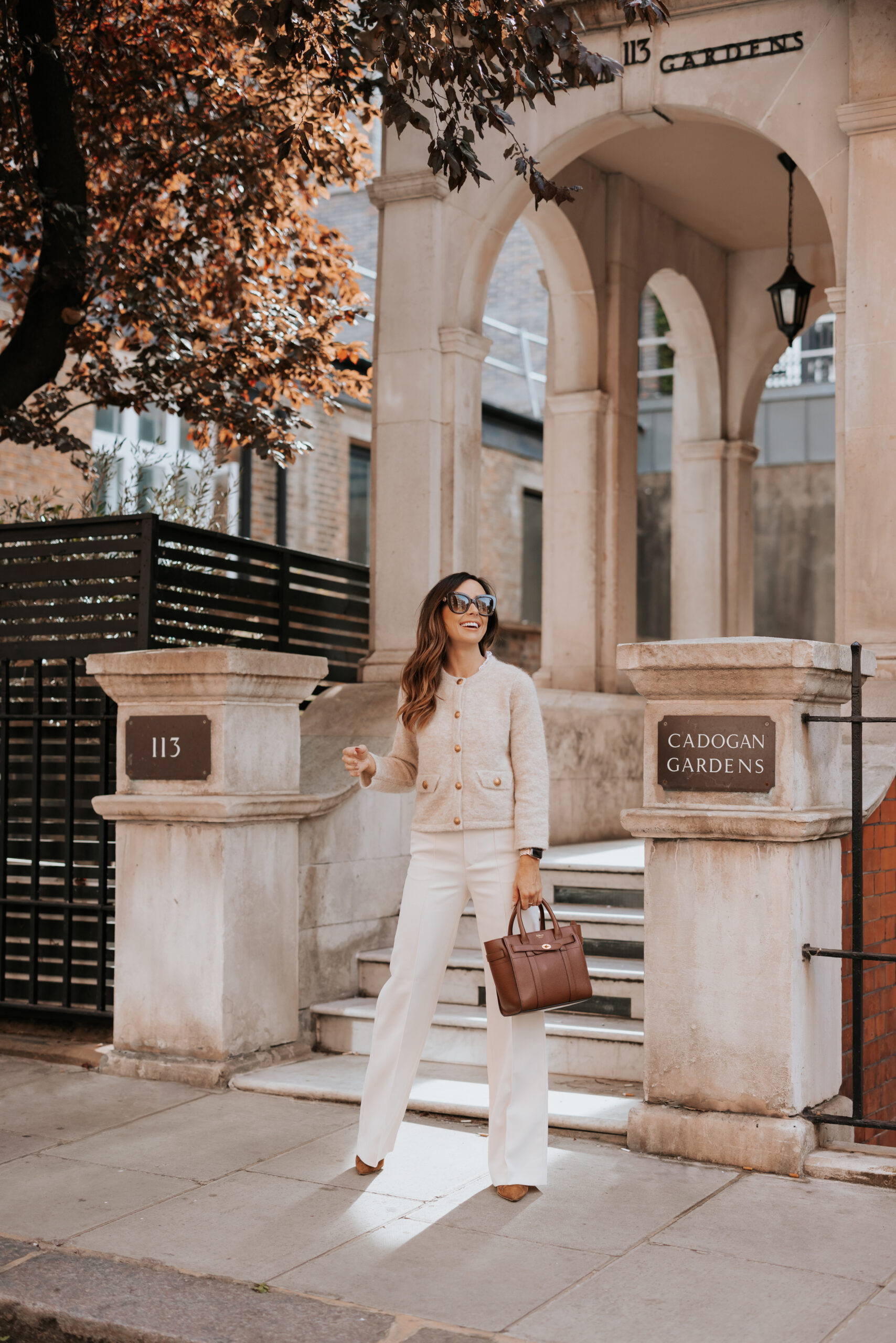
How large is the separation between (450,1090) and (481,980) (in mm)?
920

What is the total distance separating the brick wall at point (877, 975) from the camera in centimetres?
596

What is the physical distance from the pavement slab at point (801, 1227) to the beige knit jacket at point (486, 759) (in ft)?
4.31

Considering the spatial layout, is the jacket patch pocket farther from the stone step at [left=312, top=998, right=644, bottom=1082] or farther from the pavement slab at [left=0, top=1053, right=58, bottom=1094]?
the pavement slab at [left=0, top=1053, right=58, bottom=1094]

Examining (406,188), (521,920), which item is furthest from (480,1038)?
(406,188)

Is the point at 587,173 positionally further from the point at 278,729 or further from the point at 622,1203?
the point at 622,1203

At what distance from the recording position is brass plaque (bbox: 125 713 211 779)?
669cm

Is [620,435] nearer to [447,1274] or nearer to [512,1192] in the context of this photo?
[512,1192]

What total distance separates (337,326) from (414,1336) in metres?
9.98

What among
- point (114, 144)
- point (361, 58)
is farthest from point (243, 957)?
point (114, 144)

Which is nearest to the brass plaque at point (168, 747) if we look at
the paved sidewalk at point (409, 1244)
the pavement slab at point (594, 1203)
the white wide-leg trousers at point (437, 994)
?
the paved sidewalk at point (409, 1244)

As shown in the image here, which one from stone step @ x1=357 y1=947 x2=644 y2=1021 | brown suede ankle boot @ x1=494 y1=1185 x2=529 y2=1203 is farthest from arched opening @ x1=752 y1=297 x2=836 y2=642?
brown suede ankle boot @ x1=494 y1=1185 x2=529 y2=1203

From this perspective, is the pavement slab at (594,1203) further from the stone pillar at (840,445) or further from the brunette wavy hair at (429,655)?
the stone pillar at (840,445)

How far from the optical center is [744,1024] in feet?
17.3

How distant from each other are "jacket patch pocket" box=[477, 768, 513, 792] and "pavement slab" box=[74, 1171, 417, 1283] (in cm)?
141
